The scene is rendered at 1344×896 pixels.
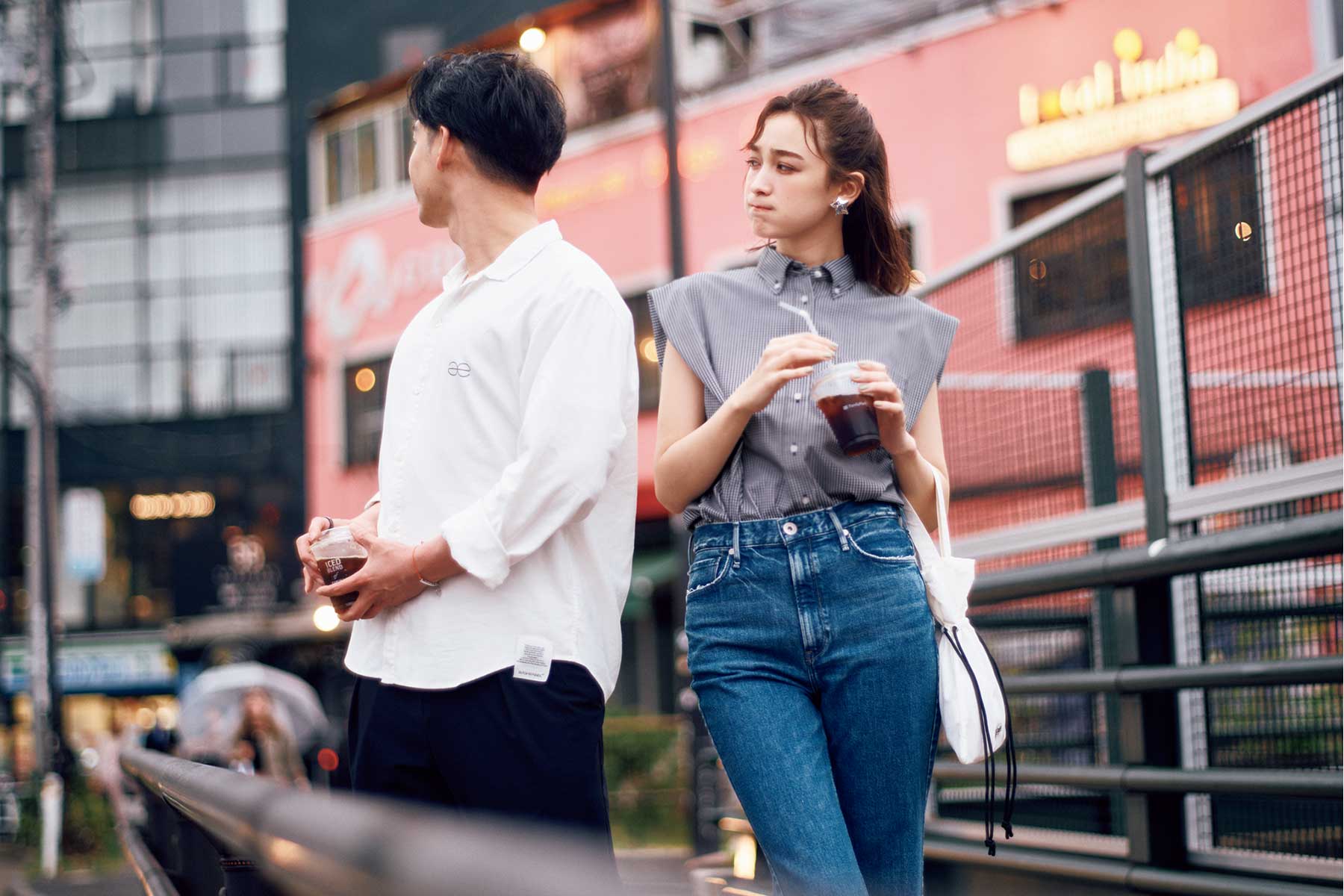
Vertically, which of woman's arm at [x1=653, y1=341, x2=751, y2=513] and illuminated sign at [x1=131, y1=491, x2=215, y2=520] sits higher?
illuminated sign at [x1=131, y1=491, x2=215, y2=520]

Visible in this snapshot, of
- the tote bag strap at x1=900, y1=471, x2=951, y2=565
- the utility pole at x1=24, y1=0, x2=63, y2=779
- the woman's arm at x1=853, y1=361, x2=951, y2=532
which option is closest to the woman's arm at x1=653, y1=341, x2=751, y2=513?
the woman's arm at x1=853, y1=361, x2=951, y2=532

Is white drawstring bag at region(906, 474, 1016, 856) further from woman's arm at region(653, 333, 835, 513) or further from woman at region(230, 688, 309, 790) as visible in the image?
woman at region(230, 688, 309, 790)

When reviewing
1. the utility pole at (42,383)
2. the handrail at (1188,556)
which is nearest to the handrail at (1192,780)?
the handrail at (1188,556)

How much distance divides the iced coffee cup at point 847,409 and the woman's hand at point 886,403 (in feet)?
0.04

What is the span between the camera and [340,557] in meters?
2.38

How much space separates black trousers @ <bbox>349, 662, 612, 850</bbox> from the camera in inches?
89.0

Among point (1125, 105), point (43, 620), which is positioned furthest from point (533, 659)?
point (43, 620)

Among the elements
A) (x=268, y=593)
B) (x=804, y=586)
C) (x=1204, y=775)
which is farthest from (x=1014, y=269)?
(x=268, y=593)

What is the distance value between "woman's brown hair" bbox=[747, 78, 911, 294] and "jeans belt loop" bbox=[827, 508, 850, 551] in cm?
48

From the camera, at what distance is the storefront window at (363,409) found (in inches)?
1025

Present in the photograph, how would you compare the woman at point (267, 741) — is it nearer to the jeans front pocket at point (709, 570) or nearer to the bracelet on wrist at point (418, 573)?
the jeans front pocket at point (709, 570)

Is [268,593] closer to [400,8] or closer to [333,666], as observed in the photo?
[333,666]

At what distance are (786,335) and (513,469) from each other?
66cm

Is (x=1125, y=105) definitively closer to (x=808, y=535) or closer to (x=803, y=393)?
(x=803, y=393)
